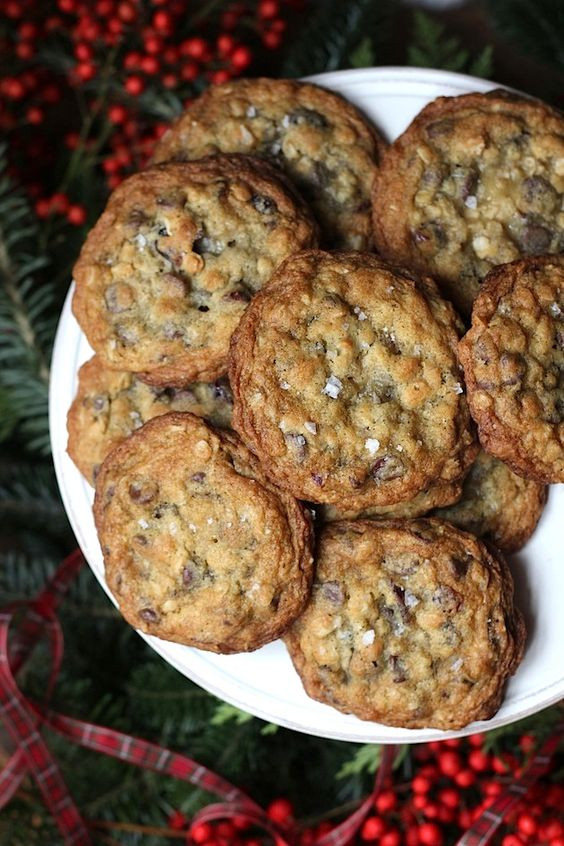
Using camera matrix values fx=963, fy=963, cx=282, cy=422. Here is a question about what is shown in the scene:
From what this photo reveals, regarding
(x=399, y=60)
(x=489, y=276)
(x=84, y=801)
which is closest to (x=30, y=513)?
(x=84, y=801)

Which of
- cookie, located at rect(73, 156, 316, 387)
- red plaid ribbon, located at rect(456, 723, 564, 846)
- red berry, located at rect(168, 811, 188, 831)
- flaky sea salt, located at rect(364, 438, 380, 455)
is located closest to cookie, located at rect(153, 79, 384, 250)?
cookie, located at rect(73, 156, 316, 387)

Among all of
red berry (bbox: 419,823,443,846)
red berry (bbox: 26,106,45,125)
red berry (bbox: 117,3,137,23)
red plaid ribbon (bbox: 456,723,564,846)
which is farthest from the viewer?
red berry (bbox: 26,106,45,125)

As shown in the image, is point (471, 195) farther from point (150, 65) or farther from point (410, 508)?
point (150, 65)

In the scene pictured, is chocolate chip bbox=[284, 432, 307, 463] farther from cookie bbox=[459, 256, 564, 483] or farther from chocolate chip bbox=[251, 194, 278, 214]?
chocolate chip bbox=[251, 194, 278, 214]

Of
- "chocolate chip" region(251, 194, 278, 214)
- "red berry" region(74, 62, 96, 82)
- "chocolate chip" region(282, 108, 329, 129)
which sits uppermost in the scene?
"chocolate chip" region(282, 108, 329, 129)

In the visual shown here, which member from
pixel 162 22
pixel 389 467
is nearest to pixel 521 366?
pixel 389 467
